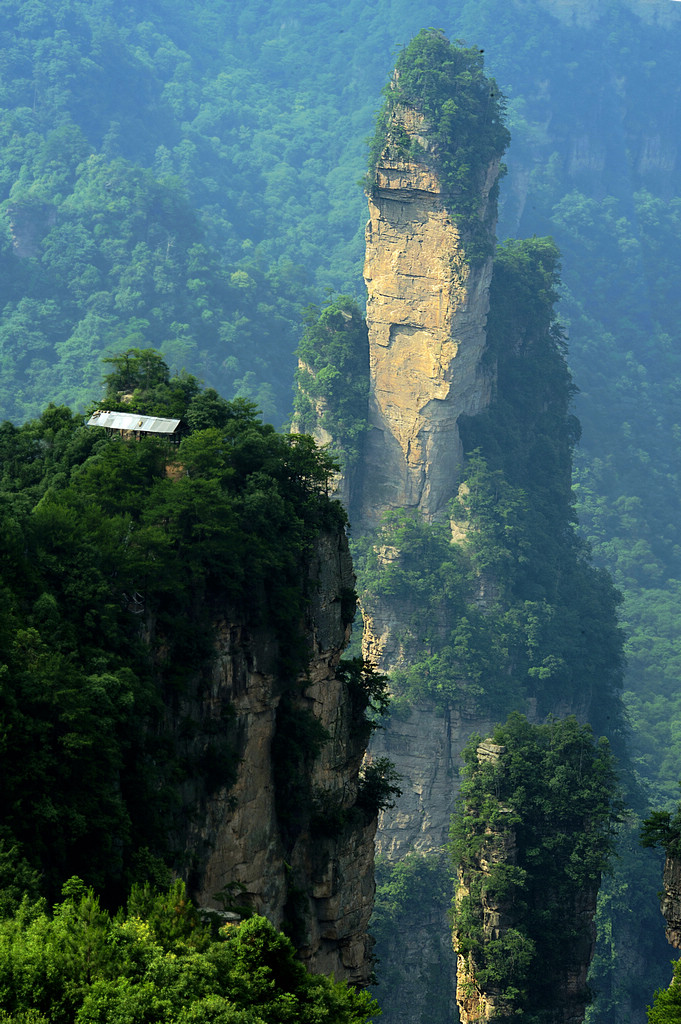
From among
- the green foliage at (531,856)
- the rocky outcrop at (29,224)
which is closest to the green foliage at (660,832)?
the green foliage at (531,856)

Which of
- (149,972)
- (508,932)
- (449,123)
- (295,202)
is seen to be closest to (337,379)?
(449,123)

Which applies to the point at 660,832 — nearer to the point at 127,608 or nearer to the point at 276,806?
the point at 276,806

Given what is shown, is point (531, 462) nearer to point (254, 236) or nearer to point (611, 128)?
point (254, 236)

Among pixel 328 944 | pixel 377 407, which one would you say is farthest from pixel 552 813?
pixel 377 407

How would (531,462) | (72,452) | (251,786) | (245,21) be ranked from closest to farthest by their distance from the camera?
(251,786)
(72,452)
(531,462)
(245,21)

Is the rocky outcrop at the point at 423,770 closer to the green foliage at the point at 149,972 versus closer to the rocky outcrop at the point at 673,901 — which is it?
the rocky outcrop at the point at 673,901

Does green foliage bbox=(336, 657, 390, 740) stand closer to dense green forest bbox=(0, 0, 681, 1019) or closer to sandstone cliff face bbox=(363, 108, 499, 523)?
dense green forest bbox=(0, 0, 681, 1019)
